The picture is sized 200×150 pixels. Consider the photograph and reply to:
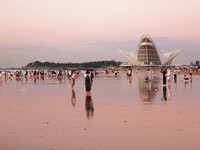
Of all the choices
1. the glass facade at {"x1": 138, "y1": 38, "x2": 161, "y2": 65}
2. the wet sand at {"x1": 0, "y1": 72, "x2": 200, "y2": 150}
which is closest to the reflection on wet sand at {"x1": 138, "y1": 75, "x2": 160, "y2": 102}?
the wet sand at {"x1": 0, "y1": 72, "x2": 200, "y2": 150}

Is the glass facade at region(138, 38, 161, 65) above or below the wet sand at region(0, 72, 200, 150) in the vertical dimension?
above

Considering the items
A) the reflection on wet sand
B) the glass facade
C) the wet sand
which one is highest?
the glass facade

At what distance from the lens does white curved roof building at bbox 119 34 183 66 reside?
17188 centimetres

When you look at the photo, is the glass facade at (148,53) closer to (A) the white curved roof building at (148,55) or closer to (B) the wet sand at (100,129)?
(A) the white curved roof building at (148,55)

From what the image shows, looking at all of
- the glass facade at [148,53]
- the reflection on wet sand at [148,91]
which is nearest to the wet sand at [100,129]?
the reflection on wet sand at [148,91]

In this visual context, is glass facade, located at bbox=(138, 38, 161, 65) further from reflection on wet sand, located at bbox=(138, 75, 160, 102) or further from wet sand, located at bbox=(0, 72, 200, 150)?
wet sand, located at bbox=(0, 72, 200, 150)

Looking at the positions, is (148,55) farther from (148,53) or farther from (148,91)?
(148,91)

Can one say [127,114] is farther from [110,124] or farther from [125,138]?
[125,138]

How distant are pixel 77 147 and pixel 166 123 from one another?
4010mm

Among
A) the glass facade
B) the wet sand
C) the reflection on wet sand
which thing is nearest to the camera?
the wet sand

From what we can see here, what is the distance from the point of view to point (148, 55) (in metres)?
174

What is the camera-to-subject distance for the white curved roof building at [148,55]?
564ft

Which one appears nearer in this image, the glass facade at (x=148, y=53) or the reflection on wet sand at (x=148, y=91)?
the reflection on wet sand at (x=148, y=91)

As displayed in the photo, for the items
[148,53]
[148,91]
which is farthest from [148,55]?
[148,91]
